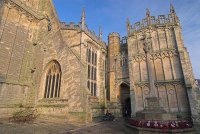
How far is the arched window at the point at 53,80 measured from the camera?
16.6 meters

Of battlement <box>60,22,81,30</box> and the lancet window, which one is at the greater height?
battlement <box>60,22,81,30</box>

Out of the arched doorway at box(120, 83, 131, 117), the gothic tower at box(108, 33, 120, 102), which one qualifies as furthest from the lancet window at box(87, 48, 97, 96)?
the arched doorway at box(120, 83, 131, 117)

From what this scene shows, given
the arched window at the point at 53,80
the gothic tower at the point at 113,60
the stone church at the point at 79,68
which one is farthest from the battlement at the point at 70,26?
the gothic tower at the point at 113,60

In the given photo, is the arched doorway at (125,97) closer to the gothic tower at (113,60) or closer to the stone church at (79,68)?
the stone church at (79,68)

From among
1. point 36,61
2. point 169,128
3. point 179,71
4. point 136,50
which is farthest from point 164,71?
point 36,61

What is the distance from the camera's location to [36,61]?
1697cm

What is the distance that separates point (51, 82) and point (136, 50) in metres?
13.5

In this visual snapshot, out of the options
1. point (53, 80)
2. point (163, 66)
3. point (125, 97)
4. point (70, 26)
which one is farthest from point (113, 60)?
point (53, 80)

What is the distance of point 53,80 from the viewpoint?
17.3 m

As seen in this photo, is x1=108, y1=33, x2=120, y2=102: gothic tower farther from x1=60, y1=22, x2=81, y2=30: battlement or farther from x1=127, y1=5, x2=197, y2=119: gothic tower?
x1=60, y1=22, x2=81, y2=30: battlement

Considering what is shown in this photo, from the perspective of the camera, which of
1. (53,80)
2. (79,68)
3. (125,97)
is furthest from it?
(125,97)

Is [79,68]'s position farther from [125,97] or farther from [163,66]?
[163,66]

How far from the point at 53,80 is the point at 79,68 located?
4527 millimetres

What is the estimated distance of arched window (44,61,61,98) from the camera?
16.6 m
